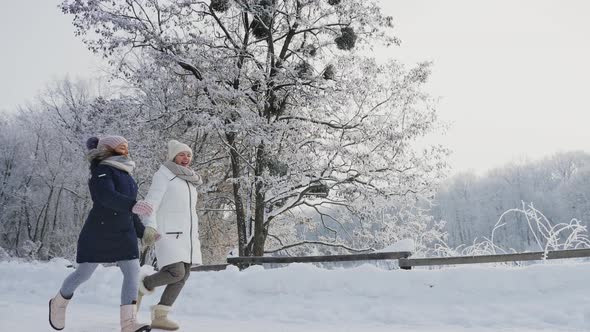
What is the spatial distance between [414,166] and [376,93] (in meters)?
2.69

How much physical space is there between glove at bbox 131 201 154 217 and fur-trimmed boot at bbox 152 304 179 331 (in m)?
0.97

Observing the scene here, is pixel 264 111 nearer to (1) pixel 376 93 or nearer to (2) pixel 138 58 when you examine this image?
(1) pixel 376 93

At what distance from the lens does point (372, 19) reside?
1528 cm

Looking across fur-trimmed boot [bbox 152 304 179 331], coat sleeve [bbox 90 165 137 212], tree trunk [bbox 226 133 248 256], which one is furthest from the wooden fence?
tree trunk [bbox 226 133 248 256]

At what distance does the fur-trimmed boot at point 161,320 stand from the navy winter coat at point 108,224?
0.56 meters

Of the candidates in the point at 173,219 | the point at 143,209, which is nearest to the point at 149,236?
the point at 143,209

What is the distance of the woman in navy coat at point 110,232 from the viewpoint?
4.09 meters

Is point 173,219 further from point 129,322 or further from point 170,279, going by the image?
point 129,322

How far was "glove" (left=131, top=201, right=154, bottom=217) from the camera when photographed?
3.97m

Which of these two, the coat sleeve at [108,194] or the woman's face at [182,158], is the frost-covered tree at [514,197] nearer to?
the woman's face at [182,158]

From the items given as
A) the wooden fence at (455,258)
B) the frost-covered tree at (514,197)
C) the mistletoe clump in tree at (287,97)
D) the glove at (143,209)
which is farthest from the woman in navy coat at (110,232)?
the frost-covered tree at (514,197)

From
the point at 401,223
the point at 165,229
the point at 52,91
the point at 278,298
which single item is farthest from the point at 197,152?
the point at 52,91

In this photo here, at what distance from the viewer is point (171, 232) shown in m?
4.42

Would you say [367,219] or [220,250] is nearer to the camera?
[367,219]
